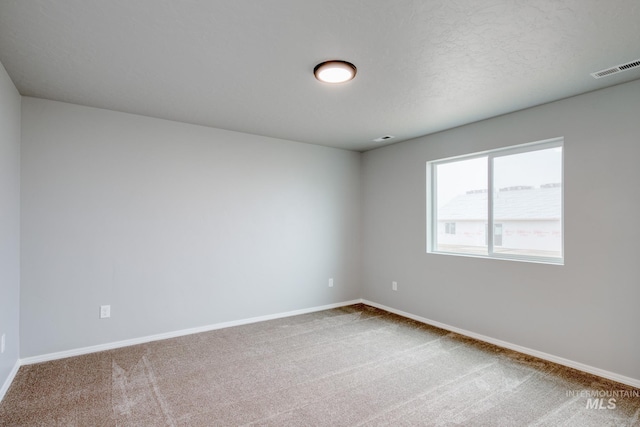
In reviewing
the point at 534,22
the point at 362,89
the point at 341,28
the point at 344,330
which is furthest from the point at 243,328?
the point at 534,22

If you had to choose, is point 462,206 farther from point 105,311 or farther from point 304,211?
point 105,311

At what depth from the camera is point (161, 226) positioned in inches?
146

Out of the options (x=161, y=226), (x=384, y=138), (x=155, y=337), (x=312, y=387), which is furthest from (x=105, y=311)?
(x=384, y=138)

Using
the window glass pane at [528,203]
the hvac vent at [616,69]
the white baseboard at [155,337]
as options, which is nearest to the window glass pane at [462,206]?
the window glass pane at [528,203]

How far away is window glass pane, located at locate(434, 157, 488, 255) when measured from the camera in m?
3.87

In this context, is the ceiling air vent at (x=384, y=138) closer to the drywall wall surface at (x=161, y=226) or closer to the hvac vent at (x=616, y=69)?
the drywall wall surface at (x=161, y=226)

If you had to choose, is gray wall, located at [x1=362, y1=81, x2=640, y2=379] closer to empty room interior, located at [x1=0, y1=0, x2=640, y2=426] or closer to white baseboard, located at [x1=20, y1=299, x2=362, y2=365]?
empty room interior, located at [x1=0, y1=0, x2=640, y2=426]

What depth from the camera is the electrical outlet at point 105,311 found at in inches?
131

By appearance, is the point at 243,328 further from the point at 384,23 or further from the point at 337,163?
the point at 384,23

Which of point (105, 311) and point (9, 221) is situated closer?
point (9, 221)

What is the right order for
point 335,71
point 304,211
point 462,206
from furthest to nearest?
point 304,211
point 462,206
point 335,71

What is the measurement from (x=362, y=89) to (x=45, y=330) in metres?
3.65

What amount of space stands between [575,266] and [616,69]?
164 centimetres

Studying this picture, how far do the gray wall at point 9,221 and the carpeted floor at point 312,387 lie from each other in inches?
13.8
